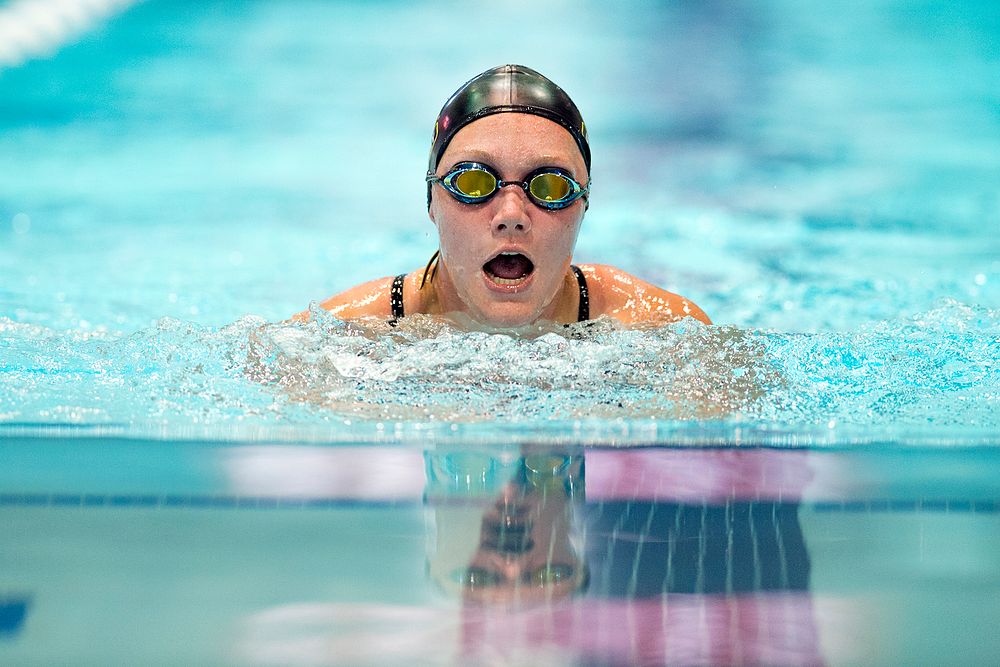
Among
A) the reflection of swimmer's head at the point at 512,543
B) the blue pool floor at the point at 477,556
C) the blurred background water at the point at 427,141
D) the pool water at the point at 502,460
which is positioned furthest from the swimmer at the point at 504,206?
the blurred background water at the point at 427,141

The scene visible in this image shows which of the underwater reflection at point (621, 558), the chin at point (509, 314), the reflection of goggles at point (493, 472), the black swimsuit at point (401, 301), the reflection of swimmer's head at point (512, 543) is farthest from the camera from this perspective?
the black swimsuit at point (401, 301)

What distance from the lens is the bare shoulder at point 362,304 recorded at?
9.00 feet

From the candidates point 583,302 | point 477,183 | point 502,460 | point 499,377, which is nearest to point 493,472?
point 502,460

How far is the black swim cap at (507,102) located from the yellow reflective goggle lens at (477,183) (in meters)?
0.21

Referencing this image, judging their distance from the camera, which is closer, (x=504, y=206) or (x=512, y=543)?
(x=512, y=543)

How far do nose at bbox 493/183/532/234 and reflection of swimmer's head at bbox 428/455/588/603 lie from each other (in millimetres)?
916

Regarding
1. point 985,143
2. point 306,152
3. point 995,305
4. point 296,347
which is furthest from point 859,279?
point 306,152

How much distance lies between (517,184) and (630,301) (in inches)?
24.3

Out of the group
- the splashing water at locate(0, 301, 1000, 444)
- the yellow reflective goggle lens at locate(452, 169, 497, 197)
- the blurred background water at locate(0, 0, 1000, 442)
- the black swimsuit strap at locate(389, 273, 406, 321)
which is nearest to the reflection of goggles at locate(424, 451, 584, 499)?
the splashing water at locate(0, 301, 1000, 444)

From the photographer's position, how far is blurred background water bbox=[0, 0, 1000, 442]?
5566 mm

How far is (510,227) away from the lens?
2.37 meters

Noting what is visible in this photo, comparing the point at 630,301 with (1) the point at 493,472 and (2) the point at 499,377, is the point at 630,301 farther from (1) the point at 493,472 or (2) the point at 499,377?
(1) the point at 493,472

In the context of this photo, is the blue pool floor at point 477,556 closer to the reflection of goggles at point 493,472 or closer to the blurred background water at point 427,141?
the reflection of goggles at point 493,472

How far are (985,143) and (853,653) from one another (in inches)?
293
